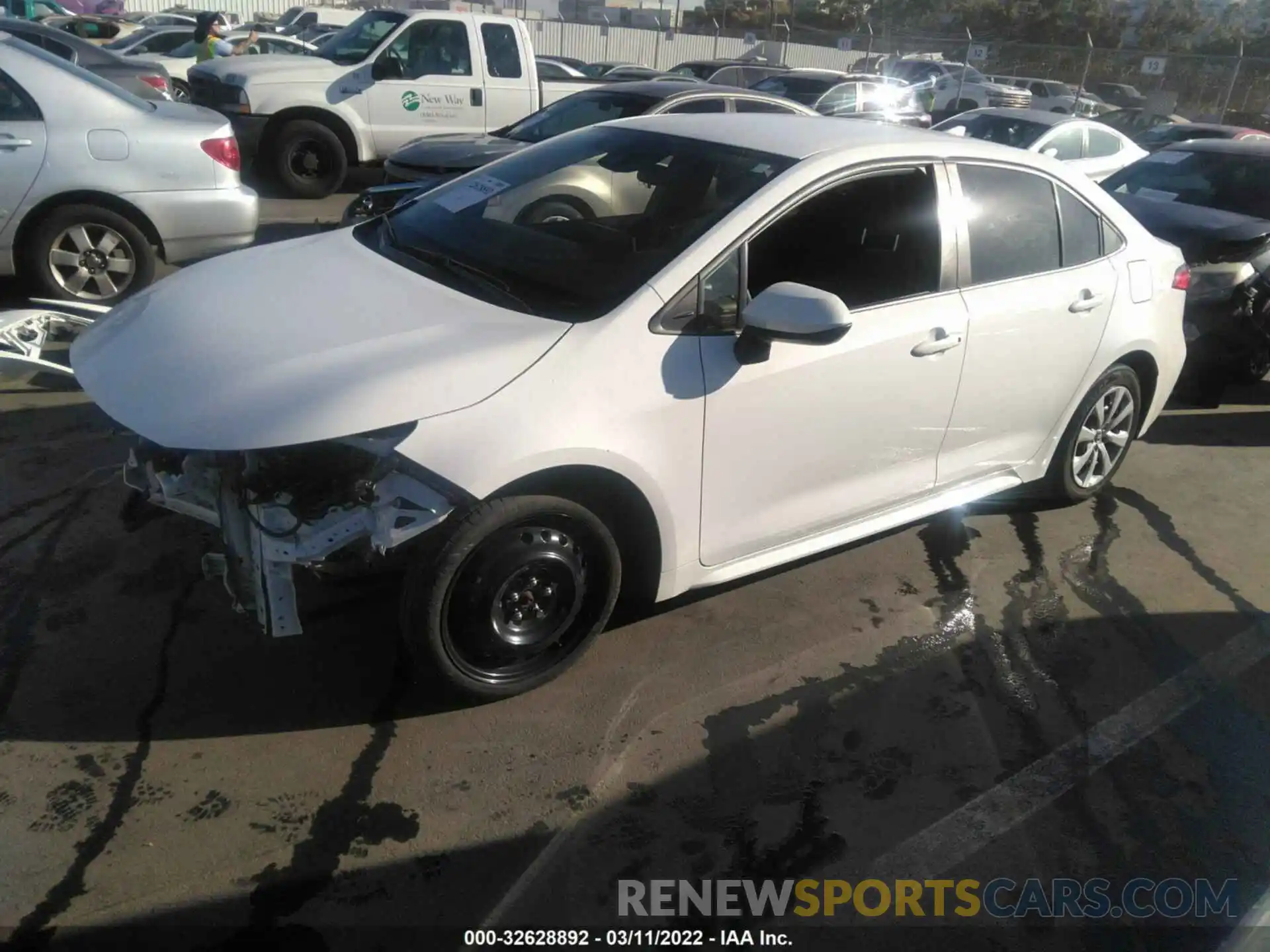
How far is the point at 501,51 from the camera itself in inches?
446

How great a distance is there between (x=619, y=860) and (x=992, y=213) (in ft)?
9.47

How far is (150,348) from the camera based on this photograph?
3154 millimetres

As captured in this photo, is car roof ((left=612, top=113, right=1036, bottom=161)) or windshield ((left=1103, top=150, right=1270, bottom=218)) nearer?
car roof ((left=612, top=113, right=1036, bottom=161))

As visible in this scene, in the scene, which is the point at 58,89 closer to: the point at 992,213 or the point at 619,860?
the point at 992,213

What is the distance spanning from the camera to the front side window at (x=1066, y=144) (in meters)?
11.8

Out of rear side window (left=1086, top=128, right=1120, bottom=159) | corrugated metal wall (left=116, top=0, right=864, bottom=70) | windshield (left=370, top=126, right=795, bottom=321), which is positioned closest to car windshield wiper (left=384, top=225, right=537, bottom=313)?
windshield (left=370, top=126, right=795, bottom=321)

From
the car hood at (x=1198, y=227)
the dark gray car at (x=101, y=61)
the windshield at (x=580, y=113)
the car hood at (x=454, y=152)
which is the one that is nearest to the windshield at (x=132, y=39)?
the dark gray car at (x=101, y=61)

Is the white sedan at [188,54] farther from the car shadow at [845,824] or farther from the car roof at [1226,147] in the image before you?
the car shadow at [845,824]

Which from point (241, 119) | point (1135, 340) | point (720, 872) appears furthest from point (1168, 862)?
point (241, 119)

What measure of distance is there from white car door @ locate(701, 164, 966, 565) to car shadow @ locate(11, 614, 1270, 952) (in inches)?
25.0

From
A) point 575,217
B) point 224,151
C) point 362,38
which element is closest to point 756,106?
point 362,38

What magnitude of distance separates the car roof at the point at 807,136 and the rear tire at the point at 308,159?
23.9 ft

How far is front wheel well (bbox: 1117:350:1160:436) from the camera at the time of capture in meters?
4.82

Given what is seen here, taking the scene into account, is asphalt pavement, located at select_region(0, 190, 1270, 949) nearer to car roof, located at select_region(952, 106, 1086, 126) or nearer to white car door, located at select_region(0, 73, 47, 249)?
white car door, located at select_region(0, 73, 47, 249)
